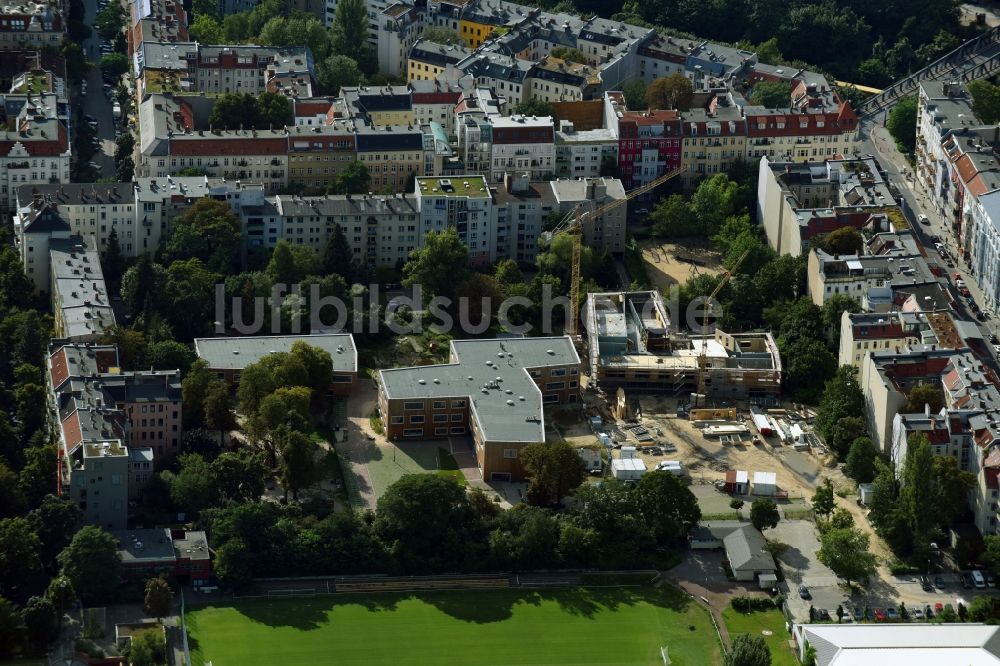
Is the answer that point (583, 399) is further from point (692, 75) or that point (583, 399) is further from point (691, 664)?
point (692, 75)

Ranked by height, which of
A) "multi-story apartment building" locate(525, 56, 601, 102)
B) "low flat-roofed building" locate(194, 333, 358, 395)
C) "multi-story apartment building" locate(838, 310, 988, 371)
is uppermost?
"multi-story apartment building" locate(525, 56, 601, 102)

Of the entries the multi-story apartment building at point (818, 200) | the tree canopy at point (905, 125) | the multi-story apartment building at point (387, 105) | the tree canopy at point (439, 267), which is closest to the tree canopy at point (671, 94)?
the multi-story apartment building at point (818, 200)

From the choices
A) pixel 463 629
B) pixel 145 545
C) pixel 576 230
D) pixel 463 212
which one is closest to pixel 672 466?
pixel 463 629

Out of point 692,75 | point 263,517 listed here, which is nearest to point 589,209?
point 692,75

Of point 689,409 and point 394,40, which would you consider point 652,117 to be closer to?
point 394,40

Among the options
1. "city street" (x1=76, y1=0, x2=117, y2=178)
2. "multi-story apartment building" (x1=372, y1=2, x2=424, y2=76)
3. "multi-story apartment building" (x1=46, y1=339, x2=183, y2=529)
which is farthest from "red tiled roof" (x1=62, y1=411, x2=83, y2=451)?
"multi-story apartment building" (x1=372, y1=2, x2=424, y2=76)

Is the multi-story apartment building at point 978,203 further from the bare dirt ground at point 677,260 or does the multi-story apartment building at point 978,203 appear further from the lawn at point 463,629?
the lawn at point 463,629

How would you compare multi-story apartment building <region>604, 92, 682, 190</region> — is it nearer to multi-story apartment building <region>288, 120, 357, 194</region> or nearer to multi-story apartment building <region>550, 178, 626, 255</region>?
multi-story apartment building <region>550, 178, 626, 255</region>
